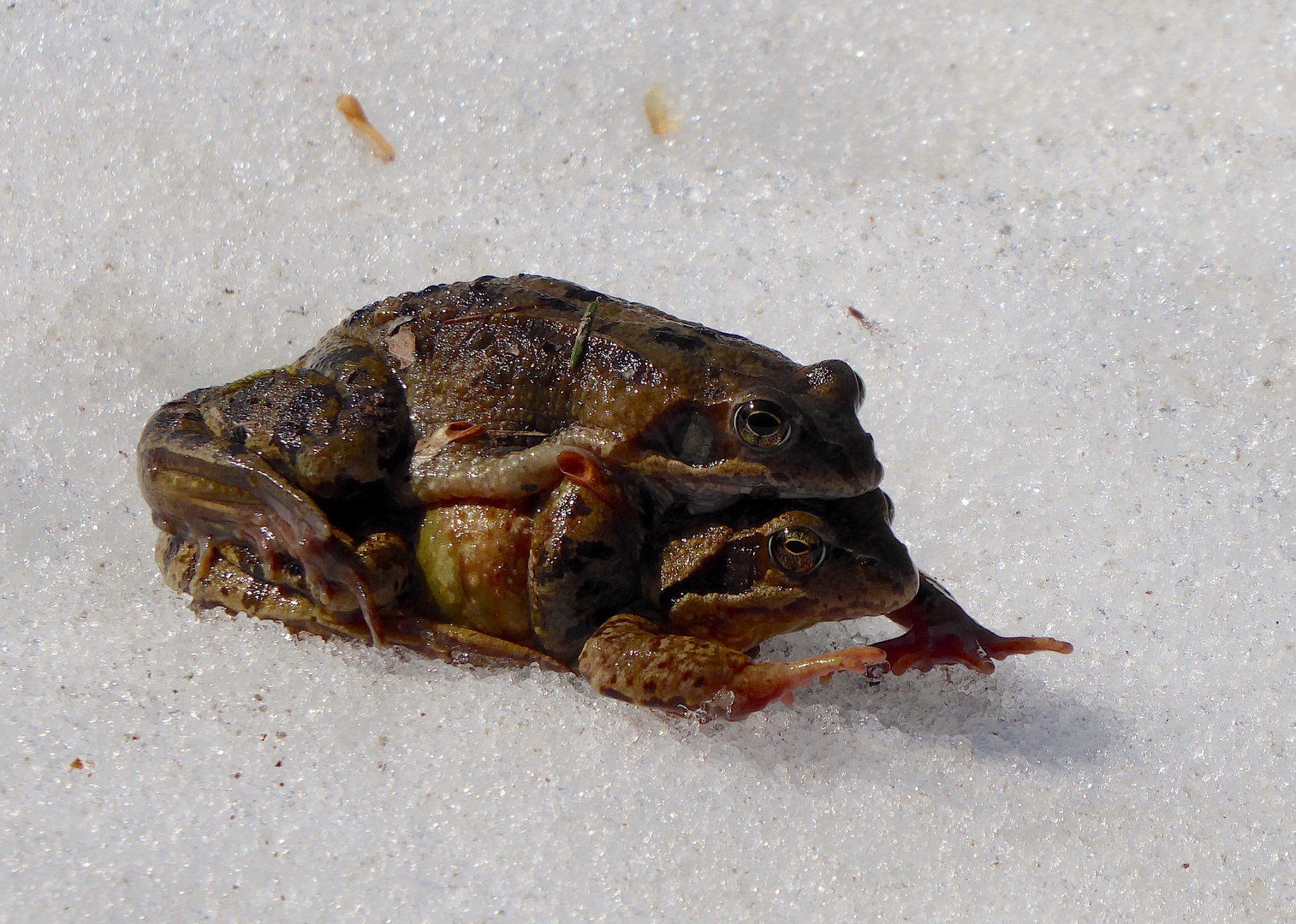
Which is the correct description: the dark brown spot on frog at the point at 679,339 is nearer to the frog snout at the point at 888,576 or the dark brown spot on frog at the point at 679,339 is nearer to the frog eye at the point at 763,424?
the frog eye at the point at 763,424

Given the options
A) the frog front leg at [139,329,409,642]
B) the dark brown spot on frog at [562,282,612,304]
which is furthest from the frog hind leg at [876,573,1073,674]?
the frog front leg at [139,329,409,642]

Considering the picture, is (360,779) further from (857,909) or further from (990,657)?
(990,657)

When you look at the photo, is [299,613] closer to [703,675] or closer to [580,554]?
[580,554]

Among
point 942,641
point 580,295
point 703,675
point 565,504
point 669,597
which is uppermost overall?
point 580,295

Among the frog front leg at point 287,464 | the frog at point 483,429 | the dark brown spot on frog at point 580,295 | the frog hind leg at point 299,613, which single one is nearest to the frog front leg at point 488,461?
the frog at point 483,429

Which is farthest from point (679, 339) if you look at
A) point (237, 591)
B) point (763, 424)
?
point (237, 591)

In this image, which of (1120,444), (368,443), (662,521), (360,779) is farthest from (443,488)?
(1120,444)

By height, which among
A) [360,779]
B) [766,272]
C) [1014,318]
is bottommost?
[360,779]
